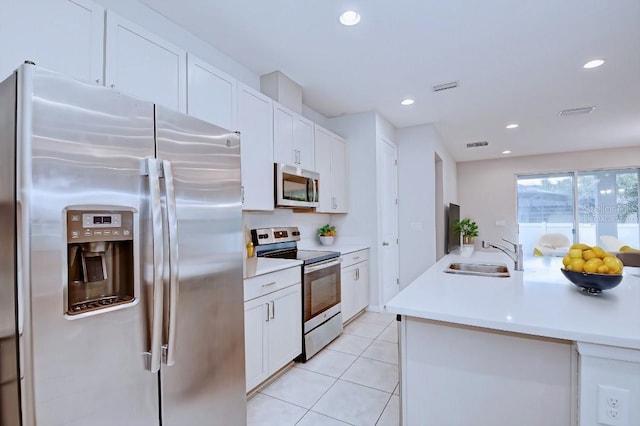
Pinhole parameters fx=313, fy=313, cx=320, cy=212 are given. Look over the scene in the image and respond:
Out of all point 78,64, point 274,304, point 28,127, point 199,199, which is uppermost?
point 78,64

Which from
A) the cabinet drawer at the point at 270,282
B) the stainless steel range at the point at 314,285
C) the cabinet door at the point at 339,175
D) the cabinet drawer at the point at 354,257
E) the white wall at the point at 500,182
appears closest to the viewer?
the cabinet drawer at the point at 270,282

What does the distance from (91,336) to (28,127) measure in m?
0.71

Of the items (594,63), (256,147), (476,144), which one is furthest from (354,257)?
(476,144)

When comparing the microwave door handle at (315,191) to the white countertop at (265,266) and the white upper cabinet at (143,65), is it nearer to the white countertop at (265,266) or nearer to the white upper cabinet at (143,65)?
the white countertop at (265,266)

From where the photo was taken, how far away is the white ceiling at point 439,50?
6.93 feet

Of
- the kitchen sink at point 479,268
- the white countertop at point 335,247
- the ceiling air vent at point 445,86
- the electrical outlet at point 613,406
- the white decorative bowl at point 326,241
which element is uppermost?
the ceiling air vent at point 445,86

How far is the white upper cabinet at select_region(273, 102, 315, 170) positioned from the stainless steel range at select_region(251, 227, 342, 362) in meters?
0.73

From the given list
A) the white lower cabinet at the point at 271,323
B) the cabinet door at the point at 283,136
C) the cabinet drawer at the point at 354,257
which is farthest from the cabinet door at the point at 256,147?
the cabinet drawer at the point at 354,257

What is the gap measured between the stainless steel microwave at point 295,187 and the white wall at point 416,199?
1.85 metres

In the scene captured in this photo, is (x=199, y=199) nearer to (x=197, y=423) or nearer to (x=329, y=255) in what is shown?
(x=197, y=423)

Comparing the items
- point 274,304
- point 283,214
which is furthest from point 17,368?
point 283,214

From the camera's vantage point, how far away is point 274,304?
2.29 metres

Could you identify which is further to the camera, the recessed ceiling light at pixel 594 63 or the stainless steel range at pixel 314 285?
the recessed ceiling light at pixel 594 63

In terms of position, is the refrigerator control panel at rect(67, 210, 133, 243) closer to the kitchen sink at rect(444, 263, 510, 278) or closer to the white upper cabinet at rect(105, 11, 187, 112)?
the white upper cabinet at rect(105, 11, 187, 112)
